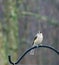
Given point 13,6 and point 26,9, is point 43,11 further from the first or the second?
point 13,6


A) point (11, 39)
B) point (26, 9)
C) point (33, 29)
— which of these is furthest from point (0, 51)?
point (33, 29)

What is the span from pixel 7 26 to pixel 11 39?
0.32 m

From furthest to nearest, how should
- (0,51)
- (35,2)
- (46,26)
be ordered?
(46,26)
(35,2)
(0,51)

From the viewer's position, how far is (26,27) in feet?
37.7

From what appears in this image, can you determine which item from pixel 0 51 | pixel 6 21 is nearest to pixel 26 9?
pixel 6 21

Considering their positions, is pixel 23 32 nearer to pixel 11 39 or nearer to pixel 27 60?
pixel 27 60

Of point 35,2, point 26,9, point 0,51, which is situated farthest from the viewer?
point 35,2

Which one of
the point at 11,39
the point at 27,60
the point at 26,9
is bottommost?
the point at 27,60

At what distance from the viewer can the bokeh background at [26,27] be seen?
931 cm

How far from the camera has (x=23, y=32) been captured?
11969mm

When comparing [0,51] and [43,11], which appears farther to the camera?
[43,11]

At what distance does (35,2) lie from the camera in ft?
37.8

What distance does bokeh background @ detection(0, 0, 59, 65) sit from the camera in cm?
931

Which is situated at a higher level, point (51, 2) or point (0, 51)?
point (51, 2)
